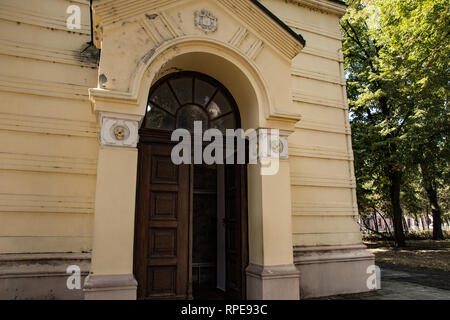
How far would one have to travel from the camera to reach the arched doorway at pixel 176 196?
534 centimetres

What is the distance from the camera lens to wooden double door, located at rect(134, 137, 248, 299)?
5.29 meters

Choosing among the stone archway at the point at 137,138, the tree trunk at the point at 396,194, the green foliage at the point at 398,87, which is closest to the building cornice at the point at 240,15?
the stone archway at the point at 137,138

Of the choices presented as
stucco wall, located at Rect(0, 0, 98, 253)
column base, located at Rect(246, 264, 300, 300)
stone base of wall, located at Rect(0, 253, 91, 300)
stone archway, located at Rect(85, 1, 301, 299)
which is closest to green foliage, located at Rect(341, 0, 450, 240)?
stone archway, located at Rect(85, 1, 301, 299)

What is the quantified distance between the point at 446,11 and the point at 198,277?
10.2m

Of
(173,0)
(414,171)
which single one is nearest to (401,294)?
(173,0)

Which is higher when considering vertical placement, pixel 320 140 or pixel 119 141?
pixel 320 140

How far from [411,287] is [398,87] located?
7.87 metres

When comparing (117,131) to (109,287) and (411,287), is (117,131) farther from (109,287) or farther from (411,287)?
(411,287)

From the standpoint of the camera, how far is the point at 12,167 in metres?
→ 5.19

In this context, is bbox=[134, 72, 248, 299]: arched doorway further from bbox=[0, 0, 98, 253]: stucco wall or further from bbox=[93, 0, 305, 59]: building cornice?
bbox=[93, 0, 305, 59]: building cornice

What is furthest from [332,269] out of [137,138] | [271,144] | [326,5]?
[326,5]

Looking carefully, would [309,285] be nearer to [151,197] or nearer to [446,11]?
[151,197]

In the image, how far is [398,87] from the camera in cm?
1223

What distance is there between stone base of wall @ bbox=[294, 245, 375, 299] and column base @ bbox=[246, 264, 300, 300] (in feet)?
4.51
